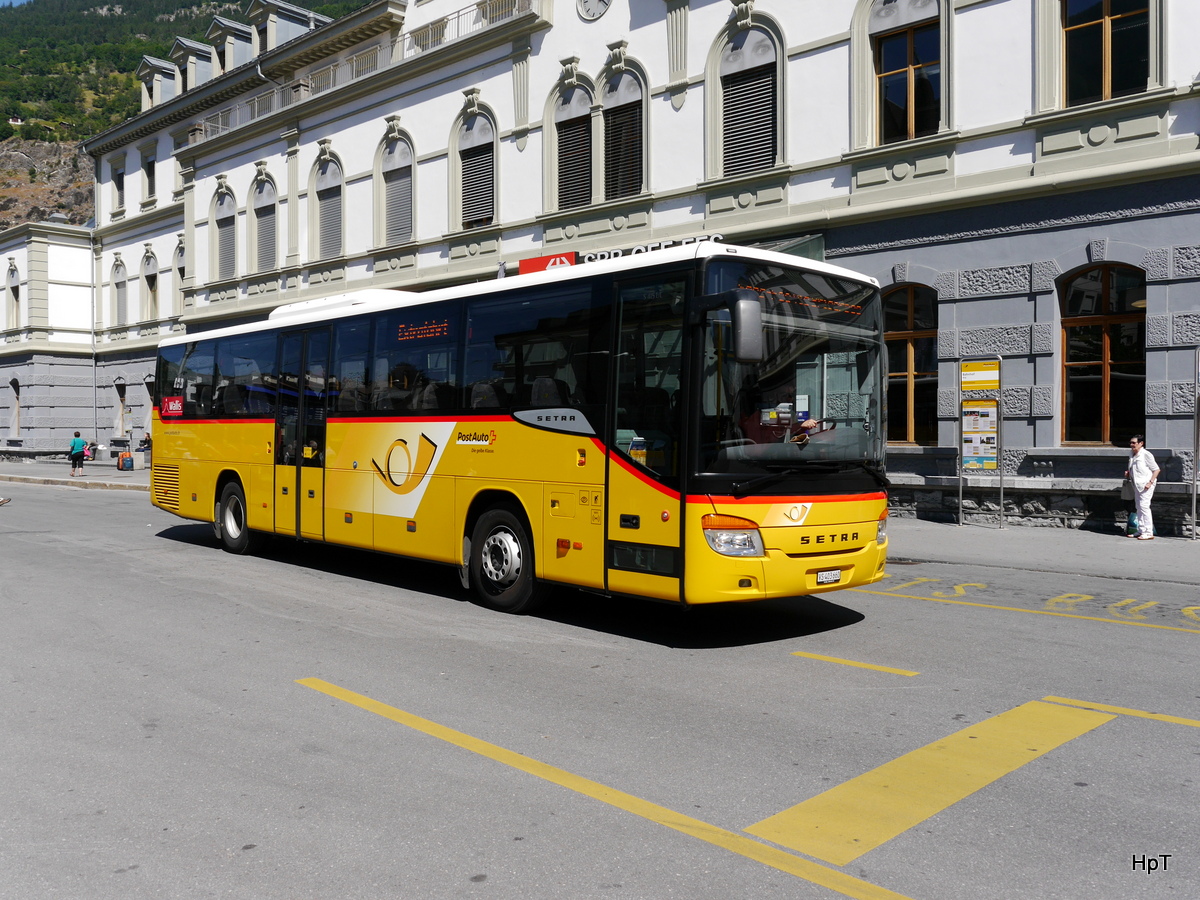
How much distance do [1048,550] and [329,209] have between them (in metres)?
21.4

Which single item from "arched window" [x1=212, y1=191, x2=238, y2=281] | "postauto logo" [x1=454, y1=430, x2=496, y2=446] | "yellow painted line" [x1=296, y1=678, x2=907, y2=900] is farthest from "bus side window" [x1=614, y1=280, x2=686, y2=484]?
"arched window" [x1=212, y1=191, x2=238, y2=281]

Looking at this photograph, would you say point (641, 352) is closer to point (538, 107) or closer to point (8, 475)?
Result: point (538, 107)

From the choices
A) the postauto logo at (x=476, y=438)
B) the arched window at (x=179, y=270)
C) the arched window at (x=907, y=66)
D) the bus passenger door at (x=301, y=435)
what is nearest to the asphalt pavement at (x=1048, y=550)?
the postauto logo at (x=476, y=438)

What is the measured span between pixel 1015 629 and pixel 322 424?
785 cm

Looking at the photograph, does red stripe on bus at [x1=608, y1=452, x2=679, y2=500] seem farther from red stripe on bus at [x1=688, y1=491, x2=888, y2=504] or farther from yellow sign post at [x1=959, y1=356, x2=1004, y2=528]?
yellow sign post at [x1=959, y1=356, x2=1004, y2=528]

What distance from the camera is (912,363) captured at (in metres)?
17.2

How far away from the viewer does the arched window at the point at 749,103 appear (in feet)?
60.7

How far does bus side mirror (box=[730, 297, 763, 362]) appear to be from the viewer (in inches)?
283

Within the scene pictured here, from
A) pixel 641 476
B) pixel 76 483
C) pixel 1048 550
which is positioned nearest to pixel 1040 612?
pixel 641 476

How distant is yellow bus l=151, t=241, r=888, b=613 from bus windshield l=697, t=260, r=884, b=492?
0.05ft

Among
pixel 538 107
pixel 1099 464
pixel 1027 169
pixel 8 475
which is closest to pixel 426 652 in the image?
pixel 1099 464

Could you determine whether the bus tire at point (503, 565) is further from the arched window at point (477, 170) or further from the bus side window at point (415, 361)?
the arched window at point (477, 170)

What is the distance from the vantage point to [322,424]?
12.1 m

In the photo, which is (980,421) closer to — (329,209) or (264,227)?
(329,209)
